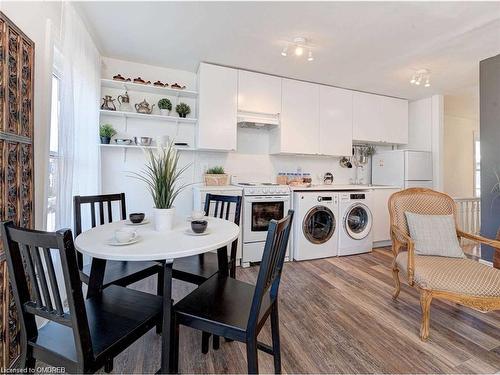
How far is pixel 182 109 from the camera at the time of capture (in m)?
3.08

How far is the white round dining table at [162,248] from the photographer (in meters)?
1.05

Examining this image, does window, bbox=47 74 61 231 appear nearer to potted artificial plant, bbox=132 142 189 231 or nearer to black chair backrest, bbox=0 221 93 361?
potted artificial plant, bbox=132 142 189 231

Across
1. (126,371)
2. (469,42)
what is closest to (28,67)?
(126,371)

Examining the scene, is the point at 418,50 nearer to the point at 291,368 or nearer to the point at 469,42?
the point at 469,42

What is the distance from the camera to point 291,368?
139 cm

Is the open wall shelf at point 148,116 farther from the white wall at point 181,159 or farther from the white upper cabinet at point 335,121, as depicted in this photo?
the white upper cabinet at point 335,121

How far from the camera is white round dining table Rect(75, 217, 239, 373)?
1.05 metres

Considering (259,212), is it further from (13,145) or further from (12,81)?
(12,81)

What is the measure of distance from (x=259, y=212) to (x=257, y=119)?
4.02 feet

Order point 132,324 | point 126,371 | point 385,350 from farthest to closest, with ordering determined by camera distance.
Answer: point 385,350
point 126,371
point 132,324

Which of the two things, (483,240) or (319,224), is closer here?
(483,240)

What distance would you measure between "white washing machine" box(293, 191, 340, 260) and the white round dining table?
1706 mm

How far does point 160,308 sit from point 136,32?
2.49 m

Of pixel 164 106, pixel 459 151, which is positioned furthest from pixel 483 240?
pixel 459 151
